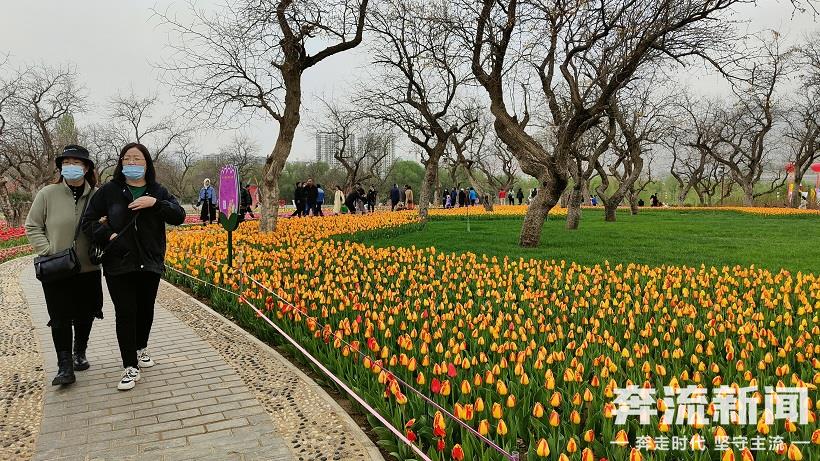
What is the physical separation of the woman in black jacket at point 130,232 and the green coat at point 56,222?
219mm

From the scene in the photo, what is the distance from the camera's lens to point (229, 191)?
28.2ft

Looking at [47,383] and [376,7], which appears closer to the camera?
[47,383]

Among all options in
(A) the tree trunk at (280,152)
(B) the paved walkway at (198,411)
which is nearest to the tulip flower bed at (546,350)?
(B) the paved walkway at (198,411)

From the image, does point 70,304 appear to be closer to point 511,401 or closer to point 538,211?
point 511,401

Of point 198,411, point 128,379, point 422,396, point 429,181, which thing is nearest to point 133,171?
point 128,379

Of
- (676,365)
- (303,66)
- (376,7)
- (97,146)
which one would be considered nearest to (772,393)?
(676,365)

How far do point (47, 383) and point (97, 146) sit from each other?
52918 millimetres

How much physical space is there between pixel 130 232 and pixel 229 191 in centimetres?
441

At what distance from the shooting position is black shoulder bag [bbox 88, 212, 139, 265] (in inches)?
165

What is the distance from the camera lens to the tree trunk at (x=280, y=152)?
558 inches

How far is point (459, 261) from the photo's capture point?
9.08 metres

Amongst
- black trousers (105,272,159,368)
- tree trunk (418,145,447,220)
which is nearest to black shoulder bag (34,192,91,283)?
black trousers (105,272,159,368)

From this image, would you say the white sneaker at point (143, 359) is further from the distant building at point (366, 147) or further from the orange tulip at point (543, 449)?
the distant building at point (366, 147)

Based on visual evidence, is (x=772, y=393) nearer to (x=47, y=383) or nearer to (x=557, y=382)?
(x=557, y=382)
